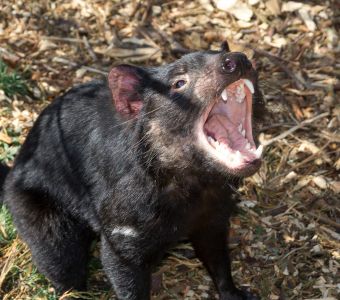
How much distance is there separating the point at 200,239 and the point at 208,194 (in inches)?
16.6

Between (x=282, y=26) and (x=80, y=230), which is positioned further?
(x=282, y=26)

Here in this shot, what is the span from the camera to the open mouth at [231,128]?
3.35 m

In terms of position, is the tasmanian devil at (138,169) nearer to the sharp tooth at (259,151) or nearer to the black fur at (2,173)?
the sharp tooth at (259,151)

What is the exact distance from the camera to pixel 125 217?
12.0 feet

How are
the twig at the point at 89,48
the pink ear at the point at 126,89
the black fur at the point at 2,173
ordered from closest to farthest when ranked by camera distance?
the pink ear at the point at 126,89 < the black fur at the point at 2,173 < the twig at the point at 89,48

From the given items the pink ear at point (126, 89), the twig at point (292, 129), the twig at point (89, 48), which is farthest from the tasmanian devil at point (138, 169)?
the twig at point (89, 48)

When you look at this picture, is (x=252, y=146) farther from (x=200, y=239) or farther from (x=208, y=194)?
(x=200, y=239)

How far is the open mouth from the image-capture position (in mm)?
3354

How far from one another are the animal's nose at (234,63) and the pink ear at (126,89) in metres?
0.49

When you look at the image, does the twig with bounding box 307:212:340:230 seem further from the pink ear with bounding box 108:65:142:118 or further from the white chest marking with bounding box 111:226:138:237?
the pink ear with bounding box 108:65:142:118

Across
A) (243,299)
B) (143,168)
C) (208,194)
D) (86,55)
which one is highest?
(143,168)

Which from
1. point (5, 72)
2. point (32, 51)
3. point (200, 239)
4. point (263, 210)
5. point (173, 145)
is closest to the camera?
point (173, 145)

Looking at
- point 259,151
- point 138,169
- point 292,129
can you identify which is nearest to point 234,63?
point 259,151

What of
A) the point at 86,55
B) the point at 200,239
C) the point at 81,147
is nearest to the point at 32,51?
the point at 86,55
